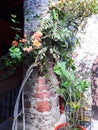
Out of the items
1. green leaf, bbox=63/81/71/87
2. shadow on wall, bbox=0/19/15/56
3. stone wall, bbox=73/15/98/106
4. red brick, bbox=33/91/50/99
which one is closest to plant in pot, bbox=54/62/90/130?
green leaf, bbox=63/81/71/87

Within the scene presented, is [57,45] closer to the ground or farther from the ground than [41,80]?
farther from the ground

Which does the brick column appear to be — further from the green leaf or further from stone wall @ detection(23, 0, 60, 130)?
the green leaf

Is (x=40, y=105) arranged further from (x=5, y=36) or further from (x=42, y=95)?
(x=5, y=36)

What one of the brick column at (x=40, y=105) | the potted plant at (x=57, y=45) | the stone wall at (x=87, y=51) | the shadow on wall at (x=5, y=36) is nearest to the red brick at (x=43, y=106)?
the brick column at (x=40, y=105)

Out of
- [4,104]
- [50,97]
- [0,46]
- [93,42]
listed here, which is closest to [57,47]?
[50,97]

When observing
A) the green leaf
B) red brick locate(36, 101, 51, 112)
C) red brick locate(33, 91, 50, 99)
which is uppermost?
the green leaf

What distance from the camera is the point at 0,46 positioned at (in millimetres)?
5953

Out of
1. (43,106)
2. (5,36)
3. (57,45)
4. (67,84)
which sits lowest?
(43,106)

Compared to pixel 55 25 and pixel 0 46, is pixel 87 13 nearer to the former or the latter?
pixel 55 25

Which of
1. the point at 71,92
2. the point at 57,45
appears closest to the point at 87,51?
the point at 57,45

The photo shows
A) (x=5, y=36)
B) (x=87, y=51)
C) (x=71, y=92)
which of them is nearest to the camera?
(x=71, y=92)

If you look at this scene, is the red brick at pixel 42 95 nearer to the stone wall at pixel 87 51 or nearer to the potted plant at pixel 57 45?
the potted plant at pixel 57 45

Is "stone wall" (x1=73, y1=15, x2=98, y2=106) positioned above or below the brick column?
above

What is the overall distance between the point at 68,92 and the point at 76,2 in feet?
3.65
